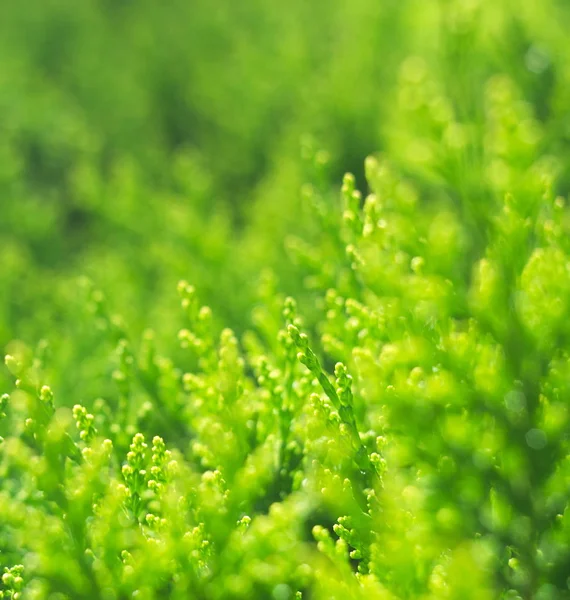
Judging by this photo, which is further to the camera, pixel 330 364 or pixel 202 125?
pixel 202 125

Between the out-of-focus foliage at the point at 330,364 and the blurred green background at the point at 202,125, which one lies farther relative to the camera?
the blurred green background at the point at 202,125

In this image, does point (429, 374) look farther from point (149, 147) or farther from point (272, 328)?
point (149, 147)

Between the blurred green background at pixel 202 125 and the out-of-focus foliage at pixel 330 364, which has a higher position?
the blurred green background at pixel 202 125

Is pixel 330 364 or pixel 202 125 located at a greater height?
pixel 202 125

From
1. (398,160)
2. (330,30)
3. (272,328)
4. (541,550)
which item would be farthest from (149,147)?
(541,550)

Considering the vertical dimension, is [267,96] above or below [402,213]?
above
